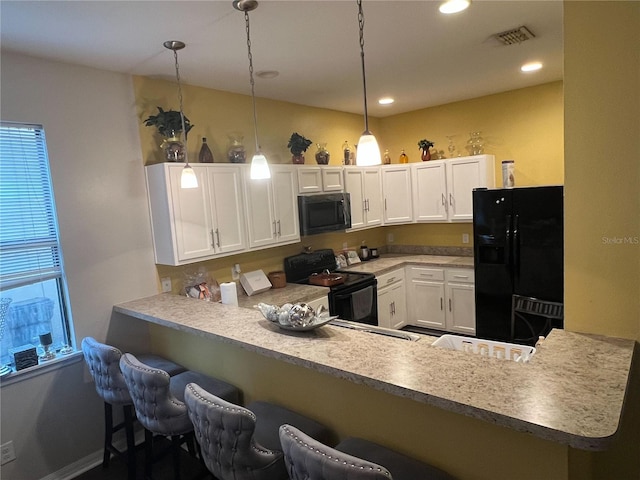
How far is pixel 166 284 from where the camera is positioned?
329cm

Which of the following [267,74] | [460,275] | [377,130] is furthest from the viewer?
[377,130]

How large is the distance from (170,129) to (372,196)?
2644mm

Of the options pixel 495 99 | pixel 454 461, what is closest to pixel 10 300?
pixel 454 461

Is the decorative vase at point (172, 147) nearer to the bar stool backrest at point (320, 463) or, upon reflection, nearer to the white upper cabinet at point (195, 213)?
the white upper cabinet at point (195, 213)

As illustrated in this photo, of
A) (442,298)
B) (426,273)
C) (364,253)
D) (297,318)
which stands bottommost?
(442,298)

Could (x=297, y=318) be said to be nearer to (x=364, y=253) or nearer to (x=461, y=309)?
(x=461, y=309)

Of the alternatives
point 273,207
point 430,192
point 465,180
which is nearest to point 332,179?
point 273,207

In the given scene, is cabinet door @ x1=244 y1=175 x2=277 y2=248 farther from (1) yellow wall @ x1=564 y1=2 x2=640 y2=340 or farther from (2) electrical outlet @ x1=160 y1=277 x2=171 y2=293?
(1) yellow wall @ x1=564 y1=2 x2=640 y2=340

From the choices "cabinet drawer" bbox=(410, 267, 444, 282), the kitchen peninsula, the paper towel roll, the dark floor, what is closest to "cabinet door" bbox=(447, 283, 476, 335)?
"cabinet drawer" bbox=(410, 267, 444, 282)

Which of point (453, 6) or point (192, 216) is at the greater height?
point (453, 6)

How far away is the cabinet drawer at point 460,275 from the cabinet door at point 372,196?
1.06 m

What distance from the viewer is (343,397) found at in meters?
1.90

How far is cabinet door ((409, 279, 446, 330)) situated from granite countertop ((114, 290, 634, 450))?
2.65 m

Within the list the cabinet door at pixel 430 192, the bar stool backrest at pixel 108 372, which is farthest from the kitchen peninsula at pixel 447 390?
the cabinet door at pixel 430 192
